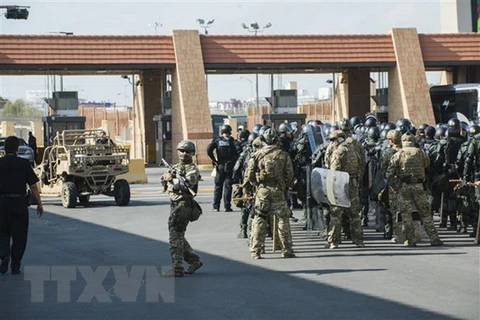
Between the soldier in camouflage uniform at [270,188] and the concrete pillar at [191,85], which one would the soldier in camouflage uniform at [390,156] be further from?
the concrete pillar at [191,85]

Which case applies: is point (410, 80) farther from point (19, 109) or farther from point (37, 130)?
point (19, 109)

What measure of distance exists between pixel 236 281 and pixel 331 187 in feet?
12.2

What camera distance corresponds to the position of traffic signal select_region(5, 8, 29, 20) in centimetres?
2936

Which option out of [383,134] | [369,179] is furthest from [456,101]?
[369,179]

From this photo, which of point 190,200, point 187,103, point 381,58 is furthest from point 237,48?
point 190,200

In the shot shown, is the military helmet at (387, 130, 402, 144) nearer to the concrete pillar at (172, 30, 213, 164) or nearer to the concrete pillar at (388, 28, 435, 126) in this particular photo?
the concrete pillar at (172, 30, 213, 164)

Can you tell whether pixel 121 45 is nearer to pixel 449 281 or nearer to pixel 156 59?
pixel 156 59

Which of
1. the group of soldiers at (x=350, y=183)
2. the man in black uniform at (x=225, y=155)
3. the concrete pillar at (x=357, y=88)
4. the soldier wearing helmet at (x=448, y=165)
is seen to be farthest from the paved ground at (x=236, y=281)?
the concrete pillar at (x=357, y=88)

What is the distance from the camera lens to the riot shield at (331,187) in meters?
15.2

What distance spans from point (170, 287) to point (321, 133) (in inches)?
294

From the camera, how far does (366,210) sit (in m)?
18.6

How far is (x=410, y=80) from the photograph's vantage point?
45.9m

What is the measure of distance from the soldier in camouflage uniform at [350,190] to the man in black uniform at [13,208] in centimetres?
462

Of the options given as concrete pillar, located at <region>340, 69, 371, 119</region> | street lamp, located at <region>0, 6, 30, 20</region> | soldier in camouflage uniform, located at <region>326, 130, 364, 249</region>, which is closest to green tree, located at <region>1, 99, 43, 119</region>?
concrete pillar, located at <region>340, 69, 371, 119</region>
